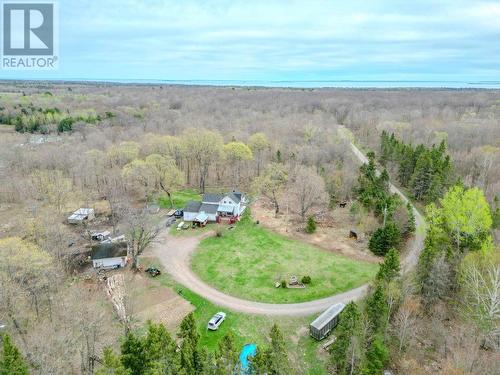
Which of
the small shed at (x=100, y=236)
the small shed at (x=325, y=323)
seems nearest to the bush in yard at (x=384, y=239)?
the small shed at (x=325, y=323)

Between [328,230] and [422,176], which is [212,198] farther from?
[422,176]

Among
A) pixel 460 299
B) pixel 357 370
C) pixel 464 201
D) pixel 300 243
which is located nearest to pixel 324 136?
pixel 300 243

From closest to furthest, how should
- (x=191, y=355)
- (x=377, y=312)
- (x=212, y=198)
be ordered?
(x=191, y=355) → (x=377, y=312) → (x=212, y=198)

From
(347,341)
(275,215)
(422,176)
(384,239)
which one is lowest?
(347,341)

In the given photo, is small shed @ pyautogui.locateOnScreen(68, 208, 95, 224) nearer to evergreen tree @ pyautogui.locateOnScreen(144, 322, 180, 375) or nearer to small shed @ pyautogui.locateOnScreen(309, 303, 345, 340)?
evergreen tree @ pyautogui.locateOnScreen(144, 322, 180, 375)

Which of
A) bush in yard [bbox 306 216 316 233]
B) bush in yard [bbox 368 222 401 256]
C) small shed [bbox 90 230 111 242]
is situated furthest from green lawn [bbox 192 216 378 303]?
small shed [bbox 90 230 111 242]

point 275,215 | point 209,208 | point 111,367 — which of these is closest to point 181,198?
point 209,208
